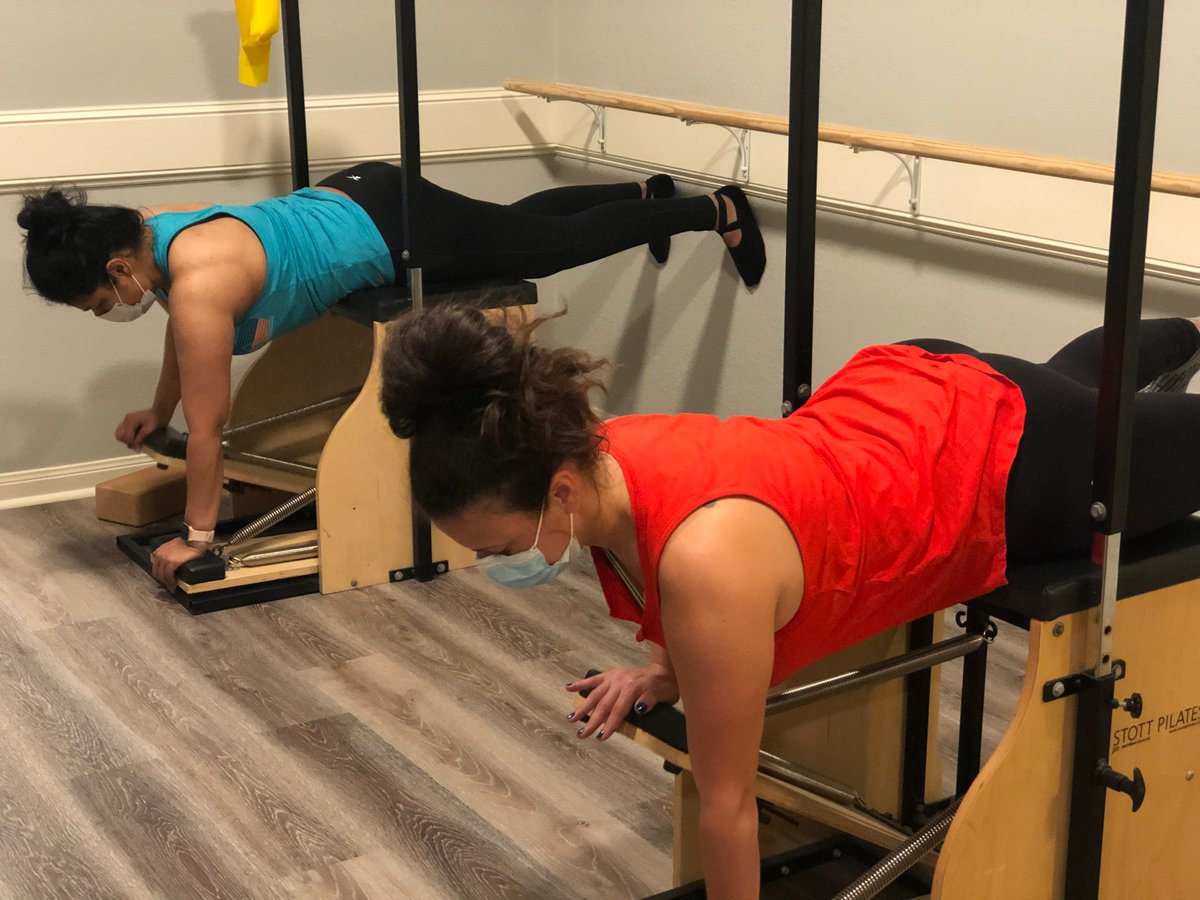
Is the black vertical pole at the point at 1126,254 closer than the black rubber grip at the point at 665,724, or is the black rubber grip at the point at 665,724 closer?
the black vertical pole at the point at 1126,254

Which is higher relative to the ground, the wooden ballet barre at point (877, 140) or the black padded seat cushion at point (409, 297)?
the wooden ballet barre at point (877, 140)

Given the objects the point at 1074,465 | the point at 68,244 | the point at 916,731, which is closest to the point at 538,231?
the point at 68,244

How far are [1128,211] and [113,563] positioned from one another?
2.36 metres

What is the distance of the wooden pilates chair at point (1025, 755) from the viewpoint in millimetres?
1599

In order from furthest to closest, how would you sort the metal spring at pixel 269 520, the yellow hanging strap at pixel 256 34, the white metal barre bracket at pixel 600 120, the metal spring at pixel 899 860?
the white metal barre bracket at pixel 600 120
the yellow hanging strap at pixel 256 34
the metal spring at pixel 269 520
the metal spring at pixel 899 860

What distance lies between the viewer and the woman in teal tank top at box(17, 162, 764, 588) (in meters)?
2.74

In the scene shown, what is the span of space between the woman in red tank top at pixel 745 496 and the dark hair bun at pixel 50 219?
1.52m

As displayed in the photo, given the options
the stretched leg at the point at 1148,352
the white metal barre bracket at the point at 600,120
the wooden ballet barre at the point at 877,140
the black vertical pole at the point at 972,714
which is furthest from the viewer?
the white metal barre bracket at the point at 600,120

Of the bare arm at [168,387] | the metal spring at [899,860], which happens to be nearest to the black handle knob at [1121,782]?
the metal spring at [899,860]

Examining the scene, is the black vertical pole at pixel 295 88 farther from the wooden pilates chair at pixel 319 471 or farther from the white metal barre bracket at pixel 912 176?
the white metal barre bracket at pixel 912 176

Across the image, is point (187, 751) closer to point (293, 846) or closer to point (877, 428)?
point (293, 846)

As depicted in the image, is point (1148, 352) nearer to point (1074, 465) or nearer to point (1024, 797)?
point (1074, 465)

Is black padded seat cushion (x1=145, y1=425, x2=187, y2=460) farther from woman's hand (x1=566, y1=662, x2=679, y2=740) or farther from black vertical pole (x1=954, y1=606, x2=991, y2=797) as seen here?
black vertical pole (x1=954, y1=606, x2=991, y2=797)

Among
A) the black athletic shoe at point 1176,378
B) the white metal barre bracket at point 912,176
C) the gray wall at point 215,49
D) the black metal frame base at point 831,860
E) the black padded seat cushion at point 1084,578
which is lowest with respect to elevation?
the black metal frame base at point 831,860
